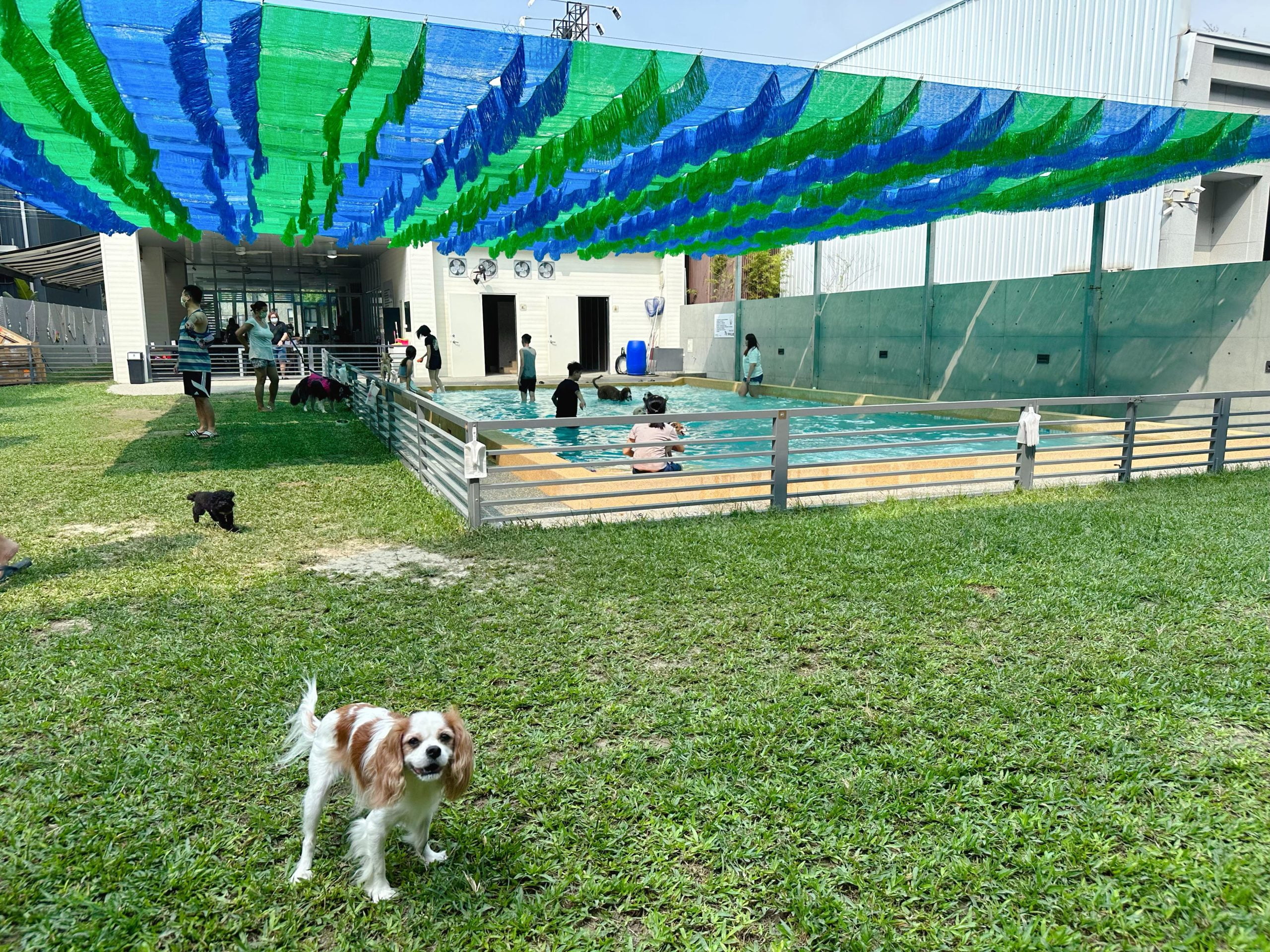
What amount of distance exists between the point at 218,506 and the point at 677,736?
481 cm

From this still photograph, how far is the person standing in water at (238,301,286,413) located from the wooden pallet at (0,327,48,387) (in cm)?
1081

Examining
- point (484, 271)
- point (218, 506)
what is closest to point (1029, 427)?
point (218, 506)

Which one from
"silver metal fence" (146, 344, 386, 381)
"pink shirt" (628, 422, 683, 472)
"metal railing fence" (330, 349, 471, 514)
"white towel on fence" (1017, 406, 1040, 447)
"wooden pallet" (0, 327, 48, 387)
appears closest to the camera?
"metal railing fence" (330, 349, 471, 514)

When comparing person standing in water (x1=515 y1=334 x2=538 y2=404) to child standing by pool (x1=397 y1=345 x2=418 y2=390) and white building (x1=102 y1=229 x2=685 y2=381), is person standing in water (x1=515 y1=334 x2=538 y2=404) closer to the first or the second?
child standing by pool (x1=397 y1=345 x2=418 y2=390)

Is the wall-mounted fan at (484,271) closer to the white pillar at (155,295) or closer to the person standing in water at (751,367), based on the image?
the person standing in water at (751,367)

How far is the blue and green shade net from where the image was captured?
6168 mm

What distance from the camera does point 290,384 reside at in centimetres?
2341

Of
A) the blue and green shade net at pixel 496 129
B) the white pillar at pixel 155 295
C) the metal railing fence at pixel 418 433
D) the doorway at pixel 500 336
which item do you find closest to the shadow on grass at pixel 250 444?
the metal railing fence at pixel 418 433

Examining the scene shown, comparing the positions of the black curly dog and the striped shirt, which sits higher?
the striped shirt

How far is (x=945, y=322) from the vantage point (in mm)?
16953

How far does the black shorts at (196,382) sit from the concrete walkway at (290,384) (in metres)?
7.70

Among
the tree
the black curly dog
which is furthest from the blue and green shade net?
the tree

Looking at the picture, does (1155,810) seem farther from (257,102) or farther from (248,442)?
(248,442)

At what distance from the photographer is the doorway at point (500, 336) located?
31.1m
